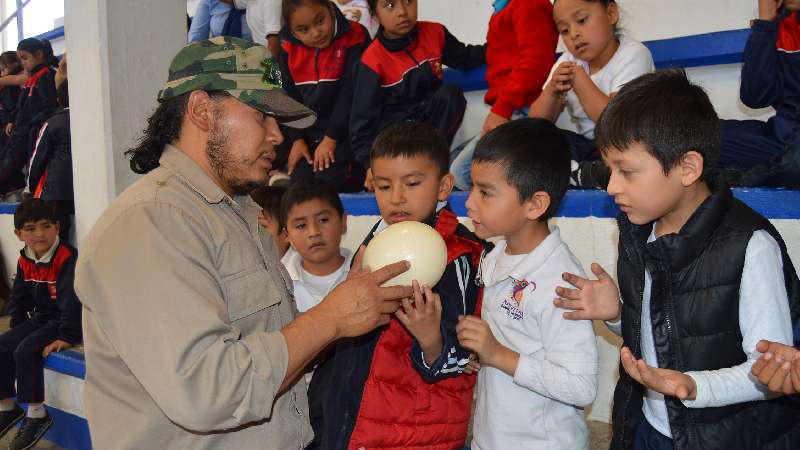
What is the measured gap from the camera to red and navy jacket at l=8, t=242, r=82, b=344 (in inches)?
165

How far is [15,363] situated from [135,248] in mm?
3392

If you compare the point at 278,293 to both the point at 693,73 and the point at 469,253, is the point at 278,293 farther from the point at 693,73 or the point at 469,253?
the point at 693,73

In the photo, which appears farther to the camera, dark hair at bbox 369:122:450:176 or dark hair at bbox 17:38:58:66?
dark hair at bbox 17:38:58:66

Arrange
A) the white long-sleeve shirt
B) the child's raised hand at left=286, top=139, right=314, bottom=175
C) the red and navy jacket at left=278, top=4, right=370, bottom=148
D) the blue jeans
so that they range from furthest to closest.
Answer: the child's raised hand at left=286, top=139, right=314, bottom=175 < the red and navy jacket at left=278, top=4, right=370, bottom=148 < the blue jeans < the white long-sleeve shirt

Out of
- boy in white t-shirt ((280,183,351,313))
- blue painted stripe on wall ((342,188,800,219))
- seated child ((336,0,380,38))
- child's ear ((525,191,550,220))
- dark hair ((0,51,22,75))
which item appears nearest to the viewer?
child's ear ((525,191,550,220))

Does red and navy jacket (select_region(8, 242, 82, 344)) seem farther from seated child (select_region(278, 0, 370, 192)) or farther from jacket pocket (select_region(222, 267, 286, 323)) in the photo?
jacket pocket (select_region(222, 267, 286, 323))

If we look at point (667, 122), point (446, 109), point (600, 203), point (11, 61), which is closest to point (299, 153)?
point (446, 109)

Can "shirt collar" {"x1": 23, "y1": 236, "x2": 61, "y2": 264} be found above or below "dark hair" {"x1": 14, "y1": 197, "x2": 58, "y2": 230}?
below

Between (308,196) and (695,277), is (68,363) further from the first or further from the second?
(695,277)

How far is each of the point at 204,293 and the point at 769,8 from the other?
2.44 m

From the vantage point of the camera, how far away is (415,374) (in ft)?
6.35

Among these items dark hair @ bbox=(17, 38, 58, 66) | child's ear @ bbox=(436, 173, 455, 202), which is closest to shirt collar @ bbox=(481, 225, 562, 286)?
child's ear @ bbox=(436, 173, 455, 202)

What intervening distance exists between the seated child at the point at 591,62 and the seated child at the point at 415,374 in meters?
1.13

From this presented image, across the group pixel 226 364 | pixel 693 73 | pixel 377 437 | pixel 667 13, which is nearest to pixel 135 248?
pixel 226 364
